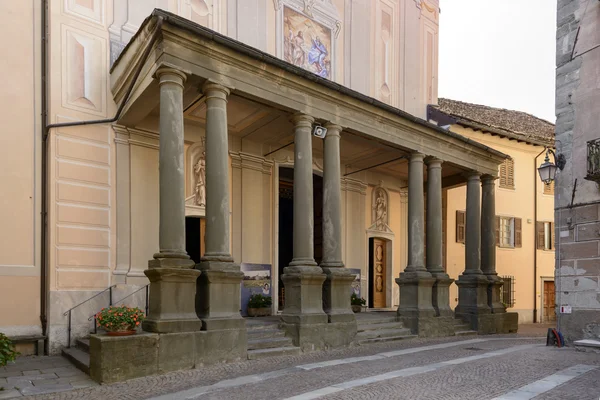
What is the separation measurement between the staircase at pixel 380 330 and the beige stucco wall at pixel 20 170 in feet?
22.9

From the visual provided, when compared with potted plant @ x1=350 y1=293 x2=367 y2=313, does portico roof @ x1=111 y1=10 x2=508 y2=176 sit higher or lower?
higher

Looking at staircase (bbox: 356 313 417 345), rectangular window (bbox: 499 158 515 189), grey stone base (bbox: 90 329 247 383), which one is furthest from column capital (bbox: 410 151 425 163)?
A: rectangular window (bbox: 499 158 515 189)

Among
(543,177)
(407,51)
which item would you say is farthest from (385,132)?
(407,51)

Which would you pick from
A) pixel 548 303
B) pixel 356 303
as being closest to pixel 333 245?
pixel 356 303

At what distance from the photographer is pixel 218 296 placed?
9.73m

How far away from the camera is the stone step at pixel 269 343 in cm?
1032

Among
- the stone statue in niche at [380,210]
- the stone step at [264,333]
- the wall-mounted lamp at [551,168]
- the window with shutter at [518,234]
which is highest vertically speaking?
the wall-mounted lamp at [551,168]

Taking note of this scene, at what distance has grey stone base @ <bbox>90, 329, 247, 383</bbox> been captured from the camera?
803cm

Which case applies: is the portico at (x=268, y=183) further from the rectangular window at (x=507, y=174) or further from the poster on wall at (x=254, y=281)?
the rectangular window at (x=507, y=174)

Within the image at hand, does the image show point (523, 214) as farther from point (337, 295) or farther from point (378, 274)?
point (337, 295)

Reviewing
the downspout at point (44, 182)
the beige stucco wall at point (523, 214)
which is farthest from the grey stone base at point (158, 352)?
the beige stucco wall at point (523, 214)

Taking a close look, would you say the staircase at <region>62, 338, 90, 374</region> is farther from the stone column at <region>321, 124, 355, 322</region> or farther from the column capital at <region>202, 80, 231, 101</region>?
the column capital at <region>202, 80, 231, 101</region>

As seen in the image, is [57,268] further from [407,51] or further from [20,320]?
[407,51]

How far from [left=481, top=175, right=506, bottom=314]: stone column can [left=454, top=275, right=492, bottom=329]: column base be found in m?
0.36
